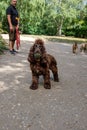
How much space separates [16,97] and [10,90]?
581mm

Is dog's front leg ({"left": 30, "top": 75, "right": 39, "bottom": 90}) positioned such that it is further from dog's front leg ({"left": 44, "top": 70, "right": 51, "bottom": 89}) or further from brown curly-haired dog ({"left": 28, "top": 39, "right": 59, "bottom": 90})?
dog's front leg ({"left": 44, "top": 70, "right": 51, "bottom": 89})

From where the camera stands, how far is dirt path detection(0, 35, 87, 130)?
5.37 meters

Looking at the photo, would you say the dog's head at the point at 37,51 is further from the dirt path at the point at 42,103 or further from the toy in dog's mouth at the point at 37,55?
the dirt path at the point at 42,103

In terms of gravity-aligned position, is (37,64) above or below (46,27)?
above

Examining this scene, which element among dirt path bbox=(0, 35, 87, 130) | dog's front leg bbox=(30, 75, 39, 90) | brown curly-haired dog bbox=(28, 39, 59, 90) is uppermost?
brown curly-haired dog bbox=(28, 39, 59, 90)

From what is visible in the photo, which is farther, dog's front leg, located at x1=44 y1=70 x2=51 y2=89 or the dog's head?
dog's front leg, located at x1=44 y1=70 x2=51 y2=89

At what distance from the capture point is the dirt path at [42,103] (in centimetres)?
537

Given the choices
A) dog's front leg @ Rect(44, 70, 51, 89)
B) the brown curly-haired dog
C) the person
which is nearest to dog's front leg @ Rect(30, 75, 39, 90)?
the brown curly-haired dog

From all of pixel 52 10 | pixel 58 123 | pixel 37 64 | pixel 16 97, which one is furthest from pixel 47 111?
pixel 52 10

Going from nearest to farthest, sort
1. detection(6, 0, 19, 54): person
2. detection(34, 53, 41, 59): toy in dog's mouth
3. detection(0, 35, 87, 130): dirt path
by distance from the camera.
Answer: detection(0, 35, 87, 130): dirt path → detection(34, 53, 41, 59): toy in dog's mouth → detection(6, 0, 19, 54): person

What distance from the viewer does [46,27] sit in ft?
163

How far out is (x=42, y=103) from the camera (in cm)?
640

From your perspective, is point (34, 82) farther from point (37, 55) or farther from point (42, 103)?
point (42, 103)

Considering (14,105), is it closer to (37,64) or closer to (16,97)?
(16,97)
